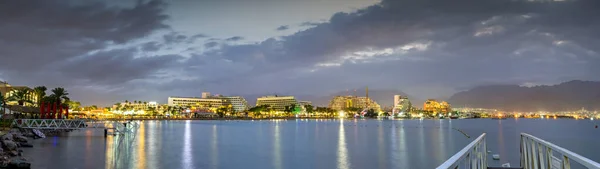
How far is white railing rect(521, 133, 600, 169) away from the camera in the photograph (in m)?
6.15

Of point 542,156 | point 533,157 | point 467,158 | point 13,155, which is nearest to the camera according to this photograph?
point 467,158

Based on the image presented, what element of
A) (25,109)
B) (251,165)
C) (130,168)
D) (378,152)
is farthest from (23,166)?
(25,109)

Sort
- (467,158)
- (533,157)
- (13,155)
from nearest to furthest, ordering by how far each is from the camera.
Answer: (467,158) < (533,157) < (13,155)

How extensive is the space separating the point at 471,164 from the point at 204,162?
1319 inches

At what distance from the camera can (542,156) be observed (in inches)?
398

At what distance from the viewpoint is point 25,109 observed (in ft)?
227

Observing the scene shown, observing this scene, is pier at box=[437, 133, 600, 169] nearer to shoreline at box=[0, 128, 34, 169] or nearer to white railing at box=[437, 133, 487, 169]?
white railing at box=[437, 133, 487, 169]

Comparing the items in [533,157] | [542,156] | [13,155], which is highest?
[542,156]

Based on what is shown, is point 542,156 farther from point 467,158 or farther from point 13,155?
point 13,155

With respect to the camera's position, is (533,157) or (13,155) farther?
(13,155)

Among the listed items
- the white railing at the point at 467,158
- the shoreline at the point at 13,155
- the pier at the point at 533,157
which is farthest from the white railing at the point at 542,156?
the shoreline at the point at 13,155

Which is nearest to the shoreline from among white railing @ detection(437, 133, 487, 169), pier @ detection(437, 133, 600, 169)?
white railing @ detection(437, 133, 487, 169)

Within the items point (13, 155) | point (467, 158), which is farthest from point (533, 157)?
point (13, 155)

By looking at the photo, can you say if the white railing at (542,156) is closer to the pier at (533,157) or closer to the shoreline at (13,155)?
the pier at (533,157)
